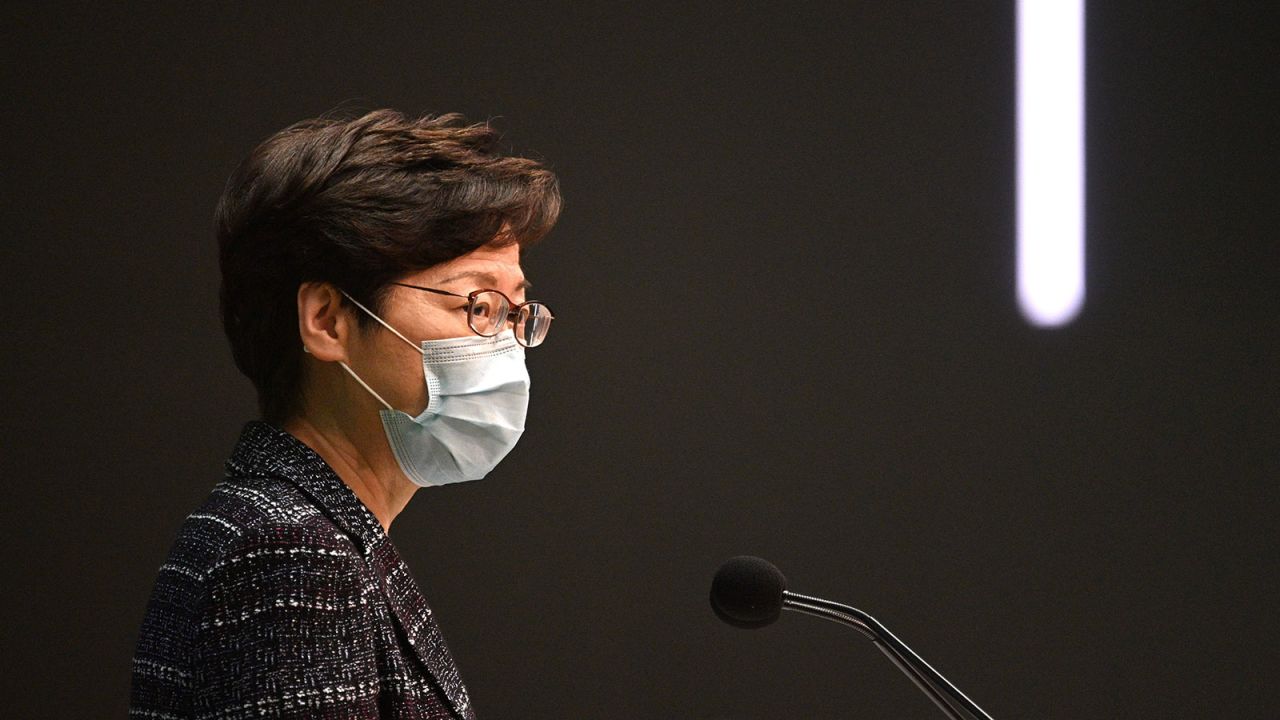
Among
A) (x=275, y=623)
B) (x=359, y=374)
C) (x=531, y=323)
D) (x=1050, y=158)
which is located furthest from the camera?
(x=1050, y=158)

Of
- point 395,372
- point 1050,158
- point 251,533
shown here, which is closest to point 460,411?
point 395,372

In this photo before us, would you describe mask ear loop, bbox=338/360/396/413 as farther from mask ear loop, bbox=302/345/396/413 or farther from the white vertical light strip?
the white vertical light strip

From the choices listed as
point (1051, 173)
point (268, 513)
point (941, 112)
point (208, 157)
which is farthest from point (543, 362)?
point (268, 513)

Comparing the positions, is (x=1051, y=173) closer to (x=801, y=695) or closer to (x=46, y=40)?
(x=801, y=695)

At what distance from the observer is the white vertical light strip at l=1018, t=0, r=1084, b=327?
2.51 metres

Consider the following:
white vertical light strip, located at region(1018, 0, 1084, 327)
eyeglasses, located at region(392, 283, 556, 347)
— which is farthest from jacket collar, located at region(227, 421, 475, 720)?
white vertical light strip, located at region(1018, 0, 1084, 327)

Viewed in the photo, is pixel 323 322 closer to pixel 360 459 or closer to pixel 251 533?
pixel 360 459

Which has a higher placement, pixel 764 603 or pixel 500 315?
pixel 500 315

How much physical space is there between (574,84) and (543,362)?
0.58 metres

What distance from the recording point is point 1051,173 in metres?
2.52

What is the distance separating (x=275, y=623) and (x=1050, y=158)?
2.09 meters

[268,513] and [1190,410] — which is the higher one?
[1190,410]

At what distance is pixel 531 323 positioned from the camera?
137 cm

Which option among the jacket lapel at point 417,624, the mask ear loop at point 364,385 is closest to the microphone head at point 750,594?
the jacket lapel at point 417,624
